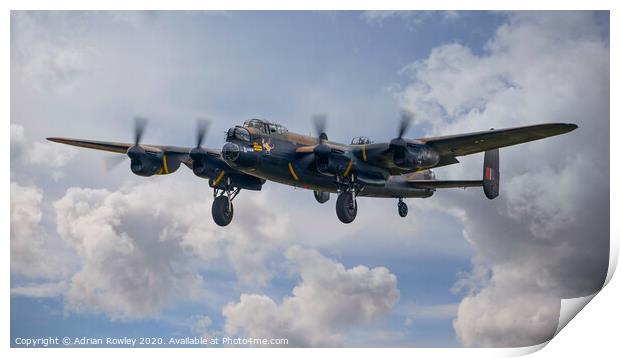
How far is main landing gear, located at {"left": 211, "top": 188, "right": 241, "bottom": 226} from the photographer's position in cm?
2133

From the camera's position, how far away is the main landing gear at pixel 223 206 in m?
21.3

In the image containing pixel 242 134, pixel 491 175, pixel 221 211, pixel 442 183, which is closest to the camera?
pixel 242 134

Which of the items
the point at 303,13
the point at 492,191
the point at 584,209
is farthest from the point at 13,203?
the point at 584,209

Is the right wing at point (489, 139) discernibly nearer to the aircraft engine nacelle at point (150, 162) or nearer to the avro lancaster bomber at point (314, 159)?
the avro lancaster bomber at point (314, 159)

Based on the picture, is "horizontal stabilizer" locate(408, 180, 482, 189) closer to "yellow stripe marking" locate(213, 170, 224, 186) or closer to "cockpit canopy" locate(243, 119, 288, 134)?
"cockpit canopy" locate(243, 119, 288, 134)

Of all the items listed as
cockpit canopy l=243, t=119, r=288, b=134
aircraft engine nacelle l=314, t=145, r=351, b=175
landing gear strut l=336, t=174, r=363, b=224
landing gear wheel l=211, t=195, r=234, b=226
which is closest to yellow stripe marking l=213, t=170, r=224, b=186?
landing gear wheel l=211, t=195, r=234, b=226

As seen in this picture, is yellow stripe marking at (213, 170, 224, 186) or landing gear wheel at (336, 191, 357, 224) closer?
landing gear wheel at (336, 191, 357, 224)

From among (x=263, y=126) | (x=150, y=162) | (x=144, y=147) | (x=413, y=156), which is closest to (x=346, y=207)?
(x=413, y=156)

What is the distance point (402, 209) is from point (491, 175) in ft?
8.93

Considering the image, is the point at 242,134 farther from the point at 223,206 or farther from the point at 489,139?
the point at 489,139

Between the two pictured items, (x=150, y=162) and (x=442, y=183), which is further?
(x=442, y=183)

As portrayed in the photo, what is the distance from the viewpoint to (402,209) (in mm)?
22328

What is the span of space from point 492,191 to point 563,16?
4.93 metres

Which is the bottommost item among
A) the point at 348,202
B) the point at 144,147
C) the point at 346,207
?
the point at 346,207
